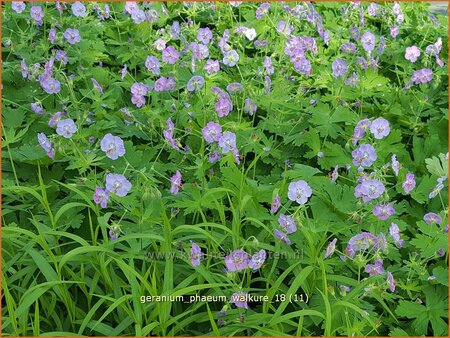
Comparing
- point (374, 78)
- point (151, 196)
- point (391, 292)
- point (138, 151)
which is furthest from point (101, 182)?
point (374, 78)

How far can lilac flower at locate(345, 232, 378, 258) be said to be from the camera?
2.16m

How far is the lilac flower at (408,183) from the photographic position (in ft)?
8.14

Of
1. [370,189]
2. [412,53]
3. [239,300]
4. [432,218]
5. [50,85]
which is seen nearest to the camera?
[239,300]

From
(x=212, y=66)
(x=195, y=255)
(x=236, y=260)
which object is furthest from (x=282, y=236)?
(x=212, y=66)

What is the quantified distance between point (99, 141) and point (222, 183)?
0.59 metres

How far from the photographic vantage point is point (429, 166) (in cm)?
252

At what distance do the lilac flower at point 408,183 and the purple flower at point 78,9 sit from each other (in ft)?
6.40

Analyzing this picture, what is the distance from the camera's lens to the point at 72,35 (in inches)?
131

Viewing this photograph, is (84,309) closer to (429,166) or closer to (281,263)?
(281,263)

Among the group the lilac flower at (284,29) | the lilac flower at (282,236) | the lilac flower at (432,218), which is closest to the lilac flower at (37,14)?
the lilac flower at (284,29)

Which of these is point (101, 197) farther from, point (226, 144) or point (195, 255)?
point (226, 144)

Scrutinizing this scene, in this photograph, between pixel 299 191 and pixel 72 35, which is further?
pixel 72 35

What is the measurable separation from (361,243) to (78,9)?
2.13 m

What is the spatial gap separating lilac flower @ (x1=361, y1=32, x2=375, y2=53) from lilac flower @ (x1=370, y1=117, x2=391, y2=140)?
2.82ft
